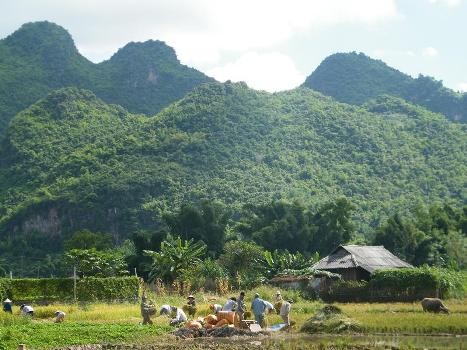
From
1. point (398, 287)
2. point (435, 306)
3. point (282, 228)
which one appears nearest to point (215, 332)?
point (435, 306)

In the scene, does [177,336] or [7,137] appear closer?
[177,336]

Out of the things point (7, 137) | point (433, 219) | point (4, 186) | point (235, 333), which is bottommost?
point (235, 333)

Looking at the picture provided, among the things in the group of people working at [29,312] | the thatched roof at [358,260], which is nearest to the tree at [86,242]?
the thatched roof at [358,260]

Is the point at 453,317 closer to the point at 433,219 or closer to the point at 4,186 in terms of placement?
the point at 433,219

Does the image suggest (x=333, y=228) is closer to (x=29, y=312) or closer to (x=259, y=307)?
(x=29, y=312)

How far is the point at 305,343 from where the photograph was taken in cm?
2102

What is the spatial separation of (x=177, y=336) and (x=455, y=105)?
569 ft

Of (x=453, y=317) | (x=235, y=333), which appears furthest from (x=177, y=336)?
(x=453, y=317)

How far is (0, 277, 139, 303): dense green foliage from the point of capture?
135 ft

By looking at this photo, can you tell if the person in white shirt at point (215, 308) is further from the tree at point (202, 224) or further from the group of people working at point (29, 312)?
the tree at point (202, 224)

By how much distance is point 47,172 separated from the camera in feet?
404

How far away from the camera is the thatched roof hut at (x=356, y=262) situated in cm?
4591

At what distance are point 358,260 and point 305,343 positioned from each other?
26057mm

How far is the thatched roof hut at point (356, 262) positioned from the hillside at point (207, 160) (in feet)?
147
